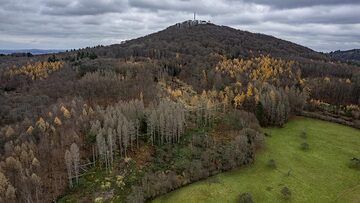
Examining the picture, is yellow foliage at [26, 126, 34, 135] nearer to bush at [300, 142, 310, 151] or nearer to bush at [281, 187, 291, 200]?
bush at [281, 187, 291, 200]

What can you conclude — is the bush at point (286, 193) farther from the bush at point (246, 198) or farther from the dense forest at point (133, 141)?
the dense forest at point (133, 141)

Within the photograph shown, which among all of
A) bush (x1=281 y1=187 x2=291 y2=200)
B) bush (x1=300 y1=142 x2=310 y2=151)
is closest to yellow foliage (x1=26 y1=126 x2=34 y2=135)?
bush (x1=281 y1=187 x2=291 y2=200)

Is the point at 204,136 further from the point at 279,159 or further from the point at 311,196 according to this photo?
the point at 311,196

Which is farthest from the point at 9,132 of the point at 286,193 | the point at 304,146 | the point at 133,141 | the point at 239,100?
the point at 304,146

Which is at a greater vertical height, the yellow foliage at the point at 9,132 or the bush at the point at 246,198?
the yellow foliage at the point at 9,132

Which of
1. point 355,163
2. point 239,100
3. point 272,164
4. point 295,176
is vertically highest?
point 239,100

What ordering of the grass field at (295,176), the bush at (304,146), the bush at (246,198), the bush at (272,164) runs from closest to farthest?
the bush at (246,198), the grass field at (295,176), the bush at (272,164), the bush at (304,146)

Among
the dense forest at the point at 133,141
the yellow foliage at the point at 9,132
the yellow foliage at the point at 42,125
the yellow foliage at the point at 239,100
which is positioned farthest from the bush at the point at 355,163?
the yellow foliage at the point at 9,132

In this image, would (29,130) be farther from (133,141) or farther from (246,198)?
(246,198)
